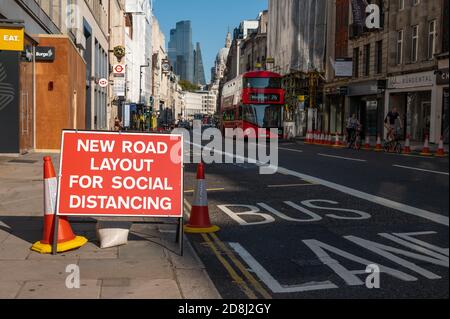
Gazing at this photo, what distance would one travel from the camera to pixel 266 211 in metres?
9.27

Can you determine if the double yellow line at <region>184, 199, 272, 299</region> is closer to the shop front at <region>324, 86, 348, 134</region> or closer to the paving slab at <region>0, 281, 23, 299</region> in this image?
the paving slab at <region>0, 281, 23, 299</region>

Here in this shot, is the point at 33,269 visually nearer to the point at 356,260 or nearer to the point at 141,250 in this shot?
the point at 141,250

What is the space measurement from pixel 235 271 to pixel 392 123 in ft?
65.0

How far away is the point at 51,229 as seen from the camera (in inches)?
251

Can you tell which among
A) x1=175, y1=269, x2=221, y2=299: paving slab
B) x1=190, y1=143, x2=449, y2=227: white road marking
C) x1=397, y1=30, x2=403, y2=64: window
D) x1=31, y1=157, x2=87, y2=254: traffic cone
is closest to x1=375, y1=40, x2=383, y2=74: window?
x1=397, y1=30, x2=403, y2=64: window

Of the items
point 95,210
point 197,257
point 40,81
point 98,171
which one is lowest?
point 197,257

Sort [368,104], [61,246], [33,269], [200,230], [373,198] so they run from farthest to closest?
1. [368,104]
2. [373,198]
3. [200,230]
4. [61,246]
5. [33,269]

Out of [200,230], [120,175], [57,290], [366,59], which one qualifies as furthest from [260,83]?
[57,290]

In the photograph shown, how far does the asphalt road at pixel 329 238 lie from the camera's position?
15.7 ft

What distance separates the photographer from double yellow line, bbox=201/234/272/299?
488 centimetres

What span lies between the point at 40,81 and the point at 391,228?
1920 cm

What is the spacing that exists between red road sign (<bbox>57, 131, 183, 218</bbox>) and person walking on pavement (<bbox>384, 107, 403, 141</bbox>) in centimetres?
1805

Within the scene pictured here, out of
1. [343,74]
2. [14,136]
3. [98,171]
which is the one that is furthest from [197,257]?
[343,74]
